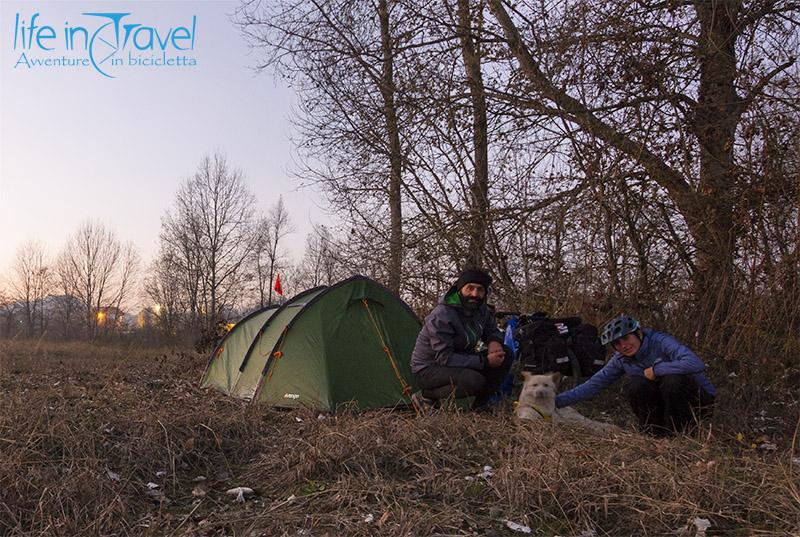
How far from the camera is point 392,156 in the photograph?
9477mm

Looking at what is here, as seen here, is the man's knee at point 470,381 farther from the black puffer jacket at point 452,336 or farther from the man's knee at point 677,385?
the man's knee at point 677,385

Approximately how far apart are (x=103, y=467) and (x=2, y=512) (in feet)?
1.97

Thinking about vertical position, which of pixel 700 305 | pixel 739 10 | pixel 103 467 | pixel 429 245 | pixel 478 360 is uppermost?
pixel 739 10

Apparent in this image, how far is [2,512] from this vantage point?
3.08m

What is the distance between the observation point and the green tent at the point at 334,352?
244 inches

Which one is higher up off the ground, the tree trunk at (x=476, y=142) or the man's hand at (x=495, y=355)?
the tree trunk at (x=476, y=142)

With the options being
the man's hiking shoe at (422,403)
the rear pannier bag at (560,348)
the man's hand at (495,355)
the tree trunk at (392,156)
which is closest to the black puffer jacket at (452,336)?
the man's hand at (495,355)

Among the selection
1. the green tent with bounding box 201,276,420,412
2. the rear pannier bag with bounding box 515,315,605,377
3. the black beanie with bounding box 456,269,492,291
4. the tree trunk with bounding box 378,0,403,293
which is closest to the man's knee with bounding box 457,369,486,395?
the black beanie with bounding box 456,269,492,291

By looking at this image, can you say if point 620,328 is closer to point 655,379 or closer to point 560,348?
point 655,379

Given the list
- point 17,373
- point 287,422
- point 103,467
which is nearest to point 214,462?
point 103,467

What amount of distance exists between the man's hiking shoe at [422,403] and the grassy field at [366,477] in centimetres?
42

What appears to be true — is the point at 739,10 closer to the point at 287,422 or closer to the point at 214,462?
the point at 287,422

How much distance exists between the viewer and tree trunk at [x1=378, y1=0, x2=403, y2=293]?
9141 millimetres

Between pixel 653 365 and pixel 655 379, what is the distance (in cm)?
11
